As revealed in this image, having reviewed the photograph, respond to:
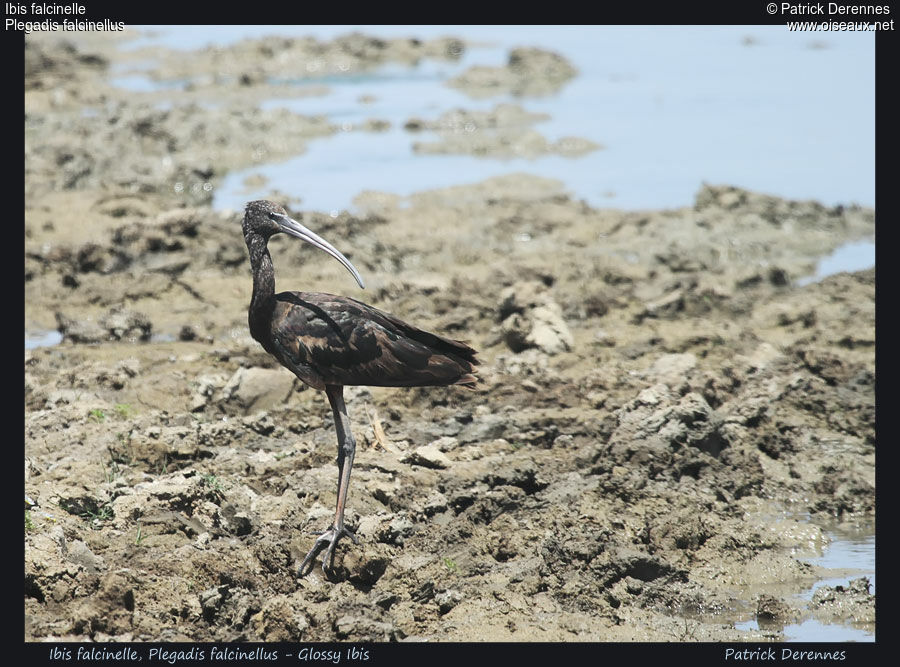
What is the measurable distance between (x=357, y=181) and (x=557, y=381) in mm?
7587

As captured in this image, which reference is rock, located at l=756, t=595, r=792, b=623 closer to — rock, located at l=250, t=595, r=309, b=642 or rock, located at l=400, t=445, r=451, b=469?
rock, located at l=400, t=445, r=451, b=469

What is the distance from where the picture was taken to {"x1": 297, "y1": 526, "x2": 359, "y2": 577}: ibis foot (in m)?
A: 6.63

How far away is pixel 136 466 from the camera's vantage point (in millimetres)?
7895

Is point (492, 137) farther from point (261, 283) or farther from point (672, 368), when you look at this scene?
point (261, 283)

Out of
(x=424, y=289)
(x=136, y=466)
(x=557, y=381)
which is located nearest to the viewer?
(x=136, y=466)

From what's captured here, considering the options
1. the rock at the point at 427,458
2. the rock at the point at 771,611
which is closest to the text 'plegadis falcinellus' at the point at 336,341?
the rock at the point at 427,458

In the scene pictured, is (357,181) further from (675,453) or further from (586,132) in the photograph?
(675,453)

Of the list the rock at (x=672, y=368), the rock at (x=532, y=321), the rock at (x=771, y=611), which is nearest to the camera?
the rock at (x=771, y=611)

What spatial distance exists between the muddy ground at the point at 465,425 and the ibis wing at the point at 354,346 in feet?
2.78

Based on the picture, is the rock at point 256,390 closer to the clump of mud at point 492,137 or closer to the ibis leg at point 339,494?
the ibis leg at point 339,494

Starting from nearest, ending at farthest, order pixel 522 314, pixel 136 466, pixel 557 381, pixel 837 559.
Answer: pixel 837 559, pixel 136 466, pixel 557 381, pixel 522 314

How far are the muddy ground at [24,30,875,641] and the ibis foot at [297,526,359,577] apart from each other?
64 mm

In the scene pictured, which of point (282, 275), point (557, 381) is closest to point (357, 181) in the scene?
point (282, 275)

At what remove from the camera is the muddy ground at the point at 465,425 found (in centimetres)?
647
